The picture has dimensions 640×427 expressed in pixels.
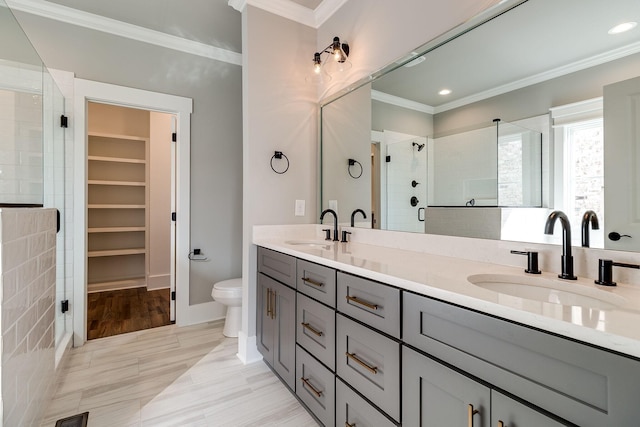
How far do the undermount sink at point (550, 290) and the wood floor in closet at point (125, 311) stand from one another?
9.46 ft

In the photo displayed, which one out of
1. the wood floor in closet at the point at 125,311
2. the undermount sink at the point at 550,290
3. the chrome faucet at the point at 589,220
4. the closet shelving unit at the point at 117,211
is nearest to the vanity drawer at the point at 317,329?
the undermount sink at the point at 550,290

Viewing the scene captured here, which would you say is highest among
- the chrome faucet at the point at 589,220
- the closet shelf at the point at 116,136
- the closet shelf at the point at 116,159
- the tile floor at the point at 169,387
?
the closet shelf at the point at 116,136

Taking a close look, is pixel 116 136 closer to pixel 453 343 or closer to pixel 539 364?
pixel 453 343

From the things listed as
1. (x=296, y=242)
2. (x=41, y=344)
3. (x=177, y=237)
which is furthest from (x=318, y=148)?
(x=41, y=344)

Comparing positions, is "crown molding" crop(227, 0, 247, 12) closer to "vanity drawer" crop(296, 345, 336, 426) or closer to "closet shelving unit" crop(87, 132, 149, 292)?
"vanity drawer" crop(296, 345, 336, 426)

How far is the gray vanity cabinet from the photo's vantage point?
5.65 feet

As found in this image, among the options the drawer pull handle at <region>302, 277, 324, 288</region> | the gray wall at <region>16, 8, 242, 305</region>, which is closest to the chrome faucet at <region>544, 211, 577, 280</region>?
the drawer pull handle at <region>302, 277, 324, 288</region>

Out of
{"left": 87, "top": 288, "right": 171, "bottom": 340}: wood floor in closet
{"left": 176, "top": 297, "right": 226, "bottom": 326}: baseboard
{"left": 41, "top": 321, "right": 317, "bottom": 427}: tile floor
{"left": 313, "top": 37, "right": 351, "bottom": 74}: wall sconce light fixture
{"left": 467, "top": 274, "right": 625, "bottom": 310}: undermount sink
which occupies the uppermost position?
{"left": 313, "top": 37, "right": 351, "bottom": 74}: wall sconce light fixture

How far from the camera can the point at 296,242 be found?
222 cm

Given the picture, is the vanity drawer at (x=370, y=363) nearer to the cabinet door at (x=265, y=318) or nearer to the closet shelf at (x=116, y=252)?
the cabinet door at (x=265, y=318)

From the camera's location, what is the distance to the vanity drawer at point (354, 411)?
1.12 meters

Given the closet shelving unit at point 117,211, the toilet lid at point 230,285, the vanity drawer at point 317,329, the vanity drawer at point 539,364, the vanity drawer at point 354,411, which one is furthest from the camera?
the closet shelving unit at point 117,211

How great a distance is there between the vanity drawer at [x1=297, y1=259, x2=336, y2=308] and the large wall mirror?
62 centimetres

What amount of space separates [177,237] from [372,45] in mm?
2320
